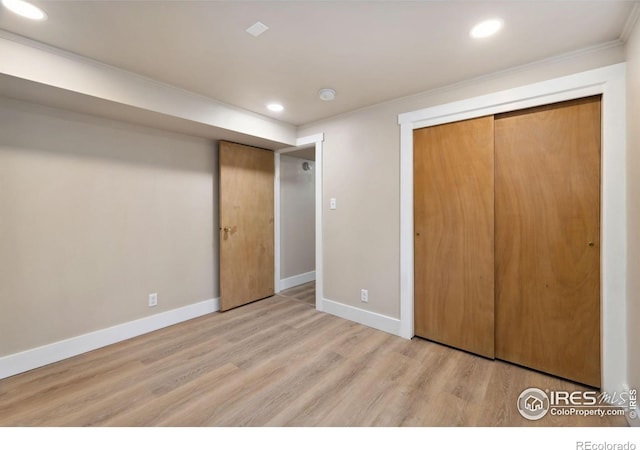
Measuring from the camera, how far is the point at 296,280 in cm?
439

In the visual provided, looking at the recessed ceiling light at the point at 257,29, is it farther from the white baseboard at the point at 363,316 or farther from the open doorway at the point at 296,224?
the white baseboard at the point at 363,316

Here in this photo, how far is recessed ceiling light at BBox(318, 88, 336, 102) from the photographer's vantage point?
2443mm

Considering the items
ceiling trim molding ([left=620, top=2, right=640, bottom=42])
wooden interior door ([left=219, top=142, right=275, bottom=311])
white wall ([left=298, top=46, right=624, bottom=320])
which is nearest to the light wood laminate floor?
white wall ([left=298, top=46, right=624, bottom=320])

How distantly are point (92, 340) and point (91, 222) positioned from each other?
1.02m

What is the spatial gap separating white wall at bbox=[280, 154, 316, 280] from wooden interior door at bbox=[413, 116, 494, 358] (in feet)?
7.03

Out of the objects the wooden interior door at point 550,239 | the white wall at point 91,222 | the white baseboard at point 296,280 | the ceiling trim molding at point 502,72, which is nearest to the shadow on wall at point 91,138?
the white wall at point 91,222

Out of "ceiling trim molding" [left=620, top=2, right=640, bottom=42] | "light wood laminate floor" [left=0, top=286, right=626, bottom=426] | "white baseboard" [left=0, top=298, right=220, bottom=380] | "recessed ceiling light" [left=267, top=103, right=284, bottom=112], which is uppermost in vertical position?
"recessed ceiling light" [left=267, top=103, right=284, bottom=112]

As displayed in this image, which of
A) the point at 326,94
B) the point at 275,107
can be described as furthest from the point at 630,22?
the point at 275,107

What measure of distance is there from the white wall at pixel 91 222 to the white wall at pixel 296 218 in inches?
49.0

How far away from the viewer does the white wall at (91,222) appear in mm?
2025

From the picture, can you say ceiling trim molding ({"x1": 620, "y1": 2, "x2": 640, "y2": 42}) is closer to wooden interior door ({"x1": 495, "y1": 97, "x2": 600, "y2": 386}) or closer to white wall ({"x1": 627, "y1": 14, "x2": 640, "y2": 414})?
white wall ({"x1": 627, "y1": 14, "x2": 640, "y2": 414})

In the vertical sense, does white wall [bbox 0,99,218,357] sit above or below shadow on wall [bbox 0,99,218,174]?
below

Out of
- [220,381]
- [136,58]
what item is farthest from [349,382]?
[136,58]

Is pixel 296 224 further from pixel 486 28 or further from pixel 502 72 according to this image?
pixel 486 28
